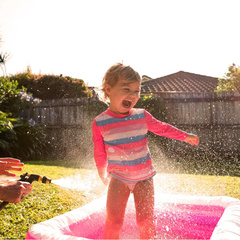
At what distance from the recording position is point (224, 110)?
705 centimetres

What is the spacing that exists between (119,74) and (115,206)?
2.94 ft

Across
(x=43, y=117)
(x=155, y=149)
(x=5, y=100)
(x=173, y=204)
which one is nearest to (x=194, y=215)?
(x=173, y=204)

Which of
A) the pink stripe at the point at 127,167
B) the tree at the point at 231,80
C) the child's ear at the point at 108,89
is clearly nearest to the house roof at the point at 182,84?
the tree at the point at 231,80

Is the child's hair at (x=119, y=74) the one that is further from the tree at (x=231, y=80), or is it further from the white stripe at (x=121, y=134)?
the tree at (x=231, y=80)

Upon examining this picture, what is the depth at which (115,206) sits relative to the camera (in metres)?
1.74

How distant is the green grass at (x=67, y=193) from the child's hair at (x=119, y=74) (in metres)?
1.44

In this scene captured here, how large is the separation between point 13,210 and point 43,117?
5966 mm

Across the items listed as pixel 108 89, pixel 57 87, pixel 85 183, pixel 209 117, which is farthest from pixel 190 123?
pixel 108 89

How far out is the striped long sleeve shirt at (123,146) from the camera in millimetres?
1808

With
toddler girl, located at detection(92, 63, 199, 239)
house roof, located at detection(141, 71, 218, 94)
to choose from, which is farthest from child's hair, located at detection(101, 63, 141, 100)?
house roof, located at detection(141, 71, 218, 94)

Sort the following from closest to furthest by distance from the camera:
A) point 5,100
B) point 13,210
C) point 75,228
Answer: point 75,228 < point 13,210 < point 5,100

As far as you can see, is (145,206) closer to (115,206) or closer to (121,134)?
(115,206)

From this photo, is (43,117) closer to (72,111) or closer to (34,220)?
(72,111)

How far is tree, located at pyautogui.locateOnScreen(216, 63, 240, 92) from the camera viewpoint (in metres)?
7.40
